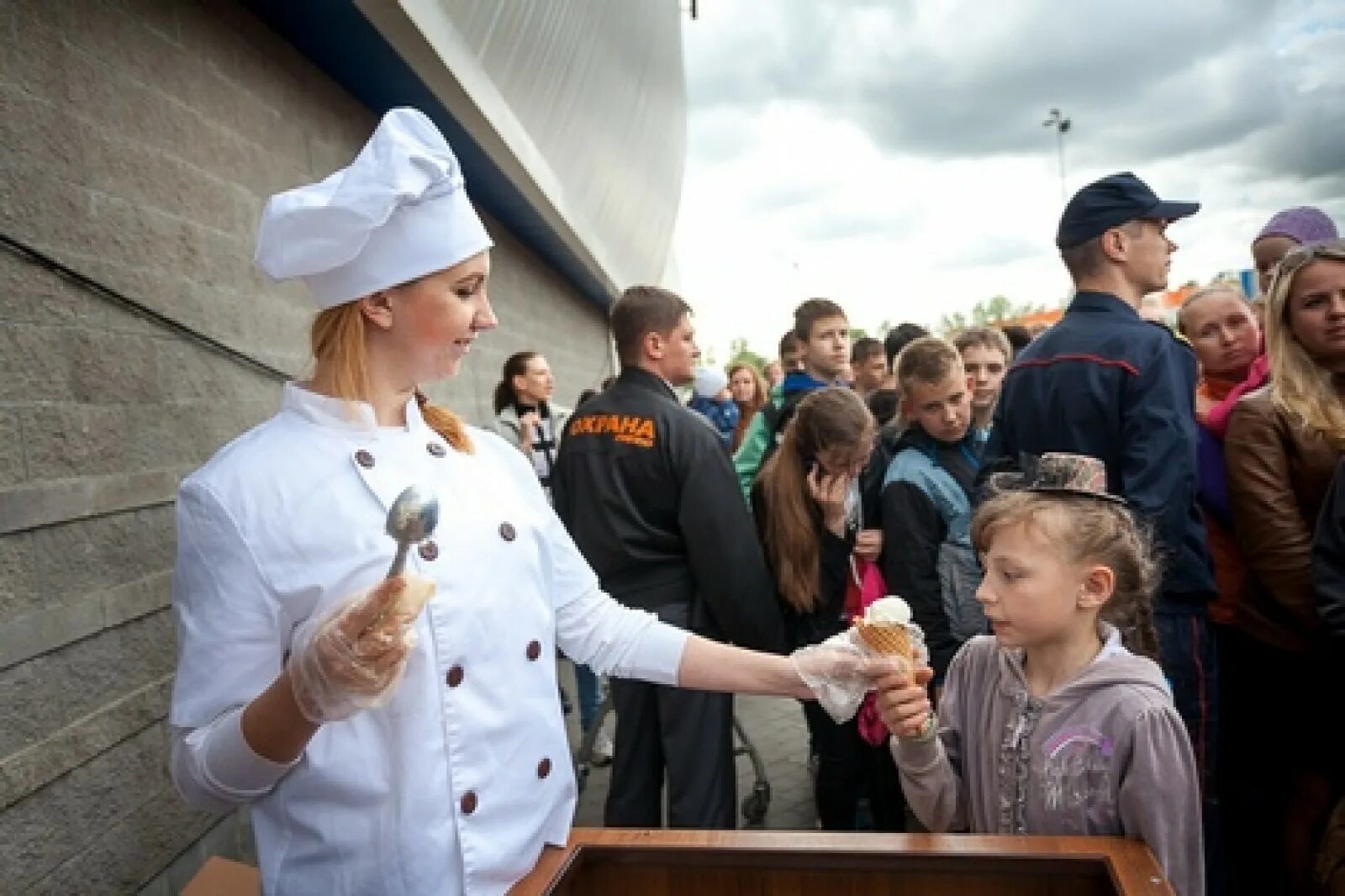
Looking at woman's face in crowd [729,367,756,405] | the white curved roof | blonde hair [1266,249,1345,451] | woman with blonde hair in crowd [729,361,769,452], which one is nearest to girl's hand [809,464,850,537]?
blonde hair [1266,249,1345,451]

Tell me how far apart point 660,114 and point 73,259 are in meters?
15.3

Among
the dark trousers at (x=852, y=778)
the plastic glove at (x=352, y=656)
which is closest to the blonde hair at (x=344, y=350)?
the plastic glove at (x=352, y=656)

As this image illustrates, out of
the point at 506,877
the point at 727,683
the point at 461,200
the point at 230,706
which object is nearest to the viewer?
the point at 230,706

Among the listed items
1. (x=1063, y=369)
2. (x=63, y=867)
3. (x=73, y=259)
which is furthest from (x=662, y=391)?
(x=63, y=867)

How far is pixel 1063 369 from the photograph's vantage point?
9.23 ft

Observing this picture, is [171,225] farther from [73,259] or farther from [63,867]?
[63,867]

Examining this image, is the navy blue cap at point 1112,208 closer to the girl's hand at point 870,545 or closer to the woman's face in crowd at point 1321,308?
the woman's face in crowd at point 1321,308

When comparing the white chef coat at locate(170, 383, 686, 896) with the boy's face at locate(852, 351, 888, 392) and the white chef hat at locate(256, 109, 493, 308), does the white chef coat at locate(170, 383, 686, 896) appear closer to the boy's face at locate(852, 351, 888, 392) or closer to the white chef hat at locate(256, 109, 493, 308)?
the white chef hat at locate(256, 109, 493, 308)

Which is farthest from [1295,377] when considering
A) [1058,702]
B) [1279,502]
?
[1058,702]

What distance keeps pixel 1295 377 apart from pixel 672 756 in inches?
84.5

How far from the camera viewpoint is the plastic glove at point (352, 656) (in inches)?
43.0

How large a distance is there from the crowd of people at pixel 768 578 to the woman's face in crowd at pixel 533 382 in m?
2.12

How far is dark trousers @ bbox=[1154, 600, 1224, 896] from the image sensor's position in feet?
8.63

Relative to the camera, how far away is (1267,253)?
13.0 feet
